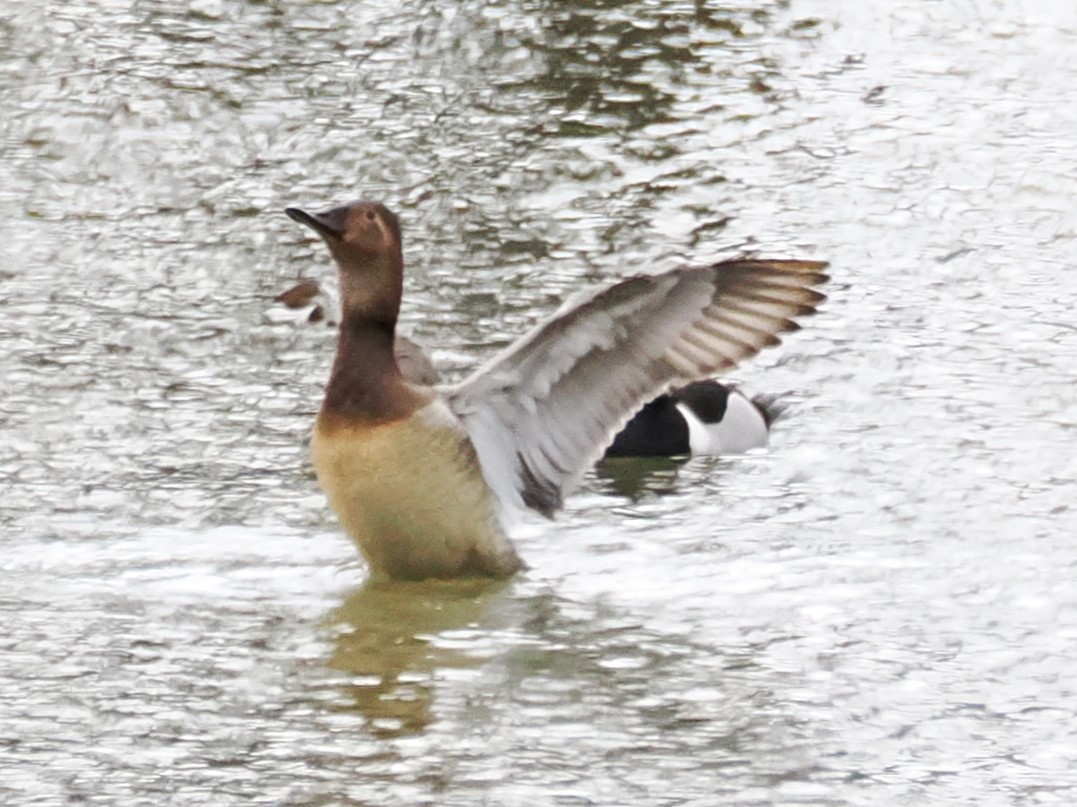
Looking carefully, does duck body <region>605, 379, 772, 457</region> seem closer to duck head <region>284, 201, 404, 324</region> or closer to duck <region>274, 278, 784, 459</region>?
duck <region>274, 278, 784, 459</region>

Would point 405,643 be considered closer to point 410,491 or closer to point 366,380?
point 410,491

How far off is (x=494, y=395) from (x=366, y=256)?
53cm

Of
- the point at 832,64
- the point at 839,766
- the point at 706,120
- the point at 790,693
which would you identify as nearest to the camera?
the point at 839,766

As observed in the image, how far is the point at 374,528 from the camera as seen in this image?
19.7ft

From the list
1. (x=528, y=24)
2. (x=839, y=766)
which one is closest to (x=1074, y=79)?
(x=528, y=24)

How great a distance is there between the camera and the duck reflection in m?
5.16

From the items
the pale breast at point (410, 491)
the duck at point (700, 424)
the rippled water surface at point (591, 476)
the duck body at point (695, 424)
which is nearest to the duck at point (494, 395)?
the pale breast at point (410, 491)

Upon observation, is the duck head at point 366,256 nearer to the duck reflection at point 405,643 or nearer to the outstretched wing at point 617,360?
the outstretched wing at point 617,360

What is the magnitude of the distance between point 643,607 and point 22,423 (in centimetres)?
225

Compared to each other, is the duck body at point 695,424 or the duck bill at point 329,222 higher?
the duck bill at point 329,222

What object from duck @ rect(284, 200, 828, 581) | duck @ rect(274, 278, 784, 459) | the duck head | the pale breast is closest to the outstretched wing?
duck @ rect(284, 200, 828, 581)

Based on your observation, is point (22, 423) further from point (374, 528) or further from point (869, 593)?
point (869, 593)

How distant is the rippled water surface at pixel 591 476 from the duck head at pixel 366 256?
72cm

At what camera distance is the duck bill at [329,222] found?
6152 millimetres
